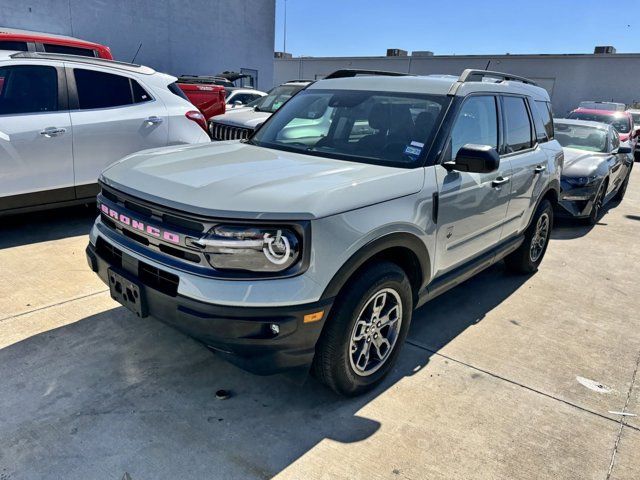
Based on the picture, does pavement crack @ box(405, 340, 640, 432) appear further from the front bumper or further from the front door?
the front bumper

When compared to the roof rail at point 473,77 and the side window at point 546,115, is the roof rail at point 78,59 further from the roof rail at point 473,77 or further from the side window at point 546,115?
the side window at point 546,115

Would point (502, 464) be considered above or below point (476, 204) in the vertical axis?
below

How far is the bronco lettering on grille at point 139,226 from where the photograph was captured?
245 centimetres

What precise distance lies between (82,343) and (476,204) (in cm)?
284

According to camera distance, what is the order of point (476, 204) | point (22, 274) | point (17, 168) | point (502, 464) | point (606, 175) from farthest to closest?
point (606, 175)
point (17, 168)
point (22, 274)
point (476, 204)
point (502, 464)

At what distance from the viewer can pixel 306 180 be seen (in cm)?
261

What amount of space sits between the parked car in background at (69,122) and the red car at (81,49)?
2450 millimetres

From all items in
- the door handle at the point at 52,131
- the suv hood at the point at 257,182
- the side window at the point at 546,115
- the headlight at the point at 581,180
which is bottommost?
the headlight at the point at 581,180

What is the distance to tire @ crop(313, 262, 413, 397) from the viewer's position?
8.39ft

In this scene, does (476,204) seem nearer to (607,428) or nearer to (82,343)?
(607,428)

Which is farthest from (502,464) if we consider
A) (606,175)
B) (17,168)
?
(606,175)

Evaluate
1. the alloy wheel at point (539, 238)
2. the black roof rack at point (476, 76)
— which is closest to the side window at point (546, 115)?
the black roof rack at point (476, 76)

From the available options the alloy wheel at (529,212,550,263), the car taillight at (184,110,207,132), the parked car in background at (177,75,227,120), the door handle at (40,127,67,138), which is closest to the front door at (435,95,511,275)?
the alloy wheel at (529,212,550,263)

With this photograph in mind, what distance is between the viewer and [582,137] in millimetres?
8680
